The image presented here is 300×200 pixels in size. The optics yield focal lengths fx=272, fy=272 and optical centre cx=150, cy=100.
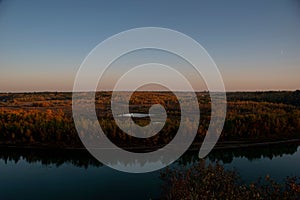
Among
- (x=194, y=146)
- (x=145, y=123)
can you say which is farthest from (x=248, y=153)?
(x=145, y=123)

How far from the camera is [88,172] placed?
4797 mm

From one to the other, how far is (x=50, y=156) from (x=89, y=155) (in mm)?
828

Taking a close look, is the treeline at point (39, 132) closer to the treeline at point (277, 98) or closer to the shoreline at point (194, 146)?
the shoreline at point (194, 146)

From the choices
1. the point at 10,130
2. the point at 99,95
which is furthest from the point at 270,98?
the point at 10,130

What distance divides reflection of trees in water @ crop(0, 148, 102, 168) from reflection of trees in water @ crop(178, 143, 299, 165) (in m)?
1.98

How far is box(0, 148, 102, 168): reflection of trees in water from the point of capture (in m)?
5.45

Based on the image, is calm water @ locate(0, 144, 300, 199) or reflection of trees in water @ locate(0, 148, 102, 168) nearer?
calm water @ locate(0, 144, 300, 199)

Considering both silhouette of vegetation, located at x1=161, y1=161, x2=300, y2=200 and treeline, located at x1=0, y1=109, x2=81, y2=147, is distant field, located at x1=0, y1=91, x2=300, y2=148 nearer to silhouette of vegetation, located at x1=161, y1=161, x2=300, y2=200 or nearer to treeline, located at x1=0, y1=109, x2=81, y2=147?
treeline, located at x1=0, y1=109, x2=81, y2=147

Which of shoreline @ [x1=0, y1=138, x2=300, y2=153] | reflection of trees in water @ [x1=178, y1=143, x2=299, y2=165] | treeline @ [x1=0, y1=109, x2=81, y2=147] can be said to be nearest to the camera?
reflection of trees in water @ [x1=178, y1=143, x2=299, y2=165]

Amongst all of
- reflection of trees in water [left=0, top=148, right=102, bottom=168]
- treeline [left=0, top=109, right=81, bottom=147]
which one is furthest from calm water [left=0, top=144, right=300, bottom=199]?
treeline [left=0, top=109, right=81, bottom=147]

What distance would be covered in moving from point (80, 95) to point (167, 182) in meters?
11.7

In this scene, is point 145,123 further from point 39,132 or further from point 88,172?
point 88,172

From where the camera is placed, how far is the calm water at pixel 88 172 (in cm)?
378

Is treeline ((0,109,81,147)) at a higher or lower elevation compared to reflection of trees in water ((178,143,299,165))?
higher
